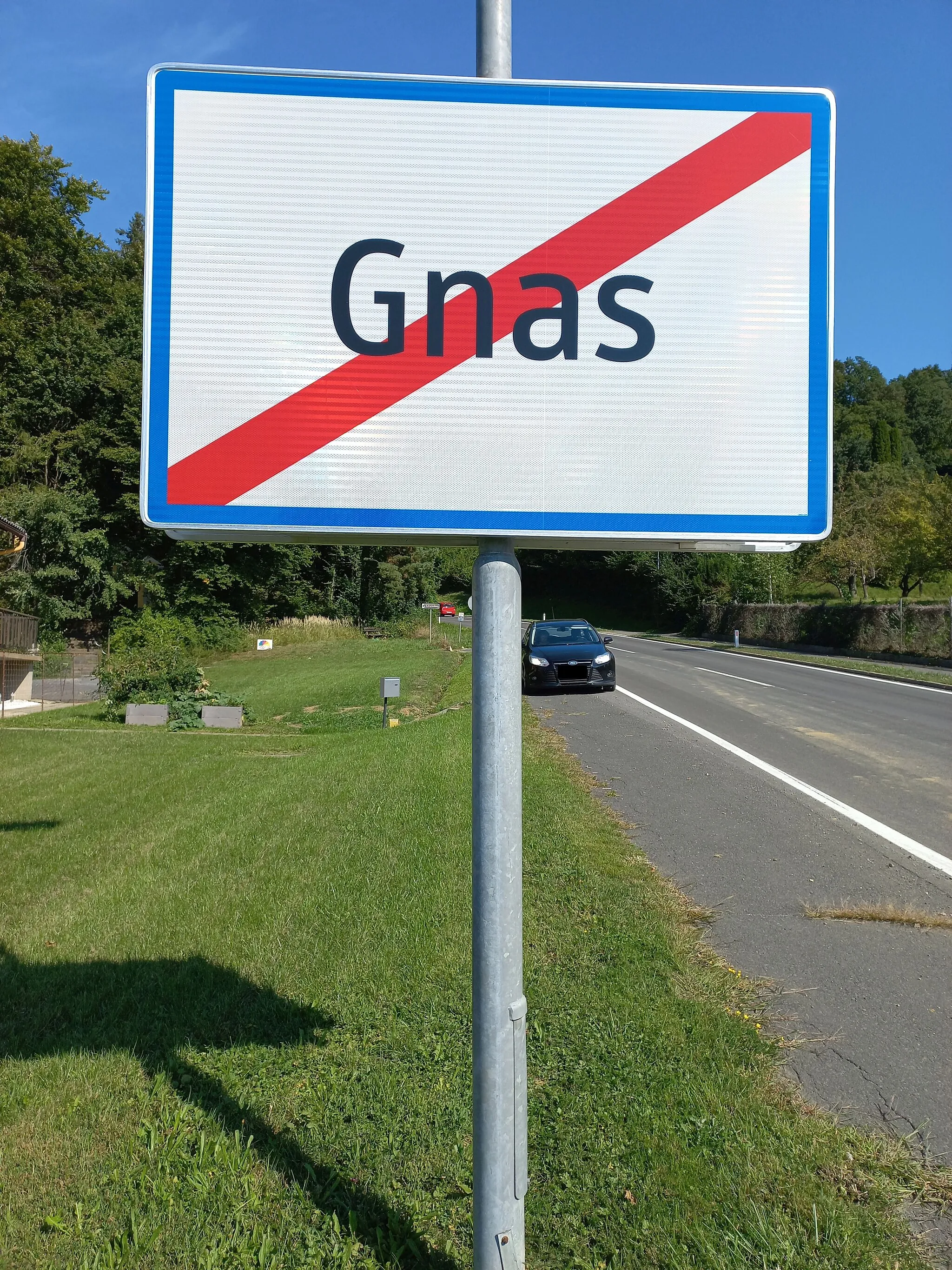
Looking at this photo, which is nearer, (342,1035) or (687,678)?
(342,1035)

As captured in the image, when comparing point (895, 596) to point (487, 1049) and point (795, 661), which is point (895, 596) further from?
point (487, 1049)

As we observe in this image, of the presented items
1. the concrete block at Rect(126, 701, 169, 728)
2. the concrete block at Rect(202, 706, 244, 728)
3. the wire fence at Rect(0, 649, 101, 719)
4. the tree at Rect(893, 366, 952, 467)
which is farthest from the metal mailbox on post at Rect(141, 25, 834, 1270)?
the tree at Rect(893, 366, 952, 467)

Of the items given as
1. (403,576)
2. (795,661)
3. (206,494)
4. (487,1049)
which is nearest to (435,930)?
(487,1049)

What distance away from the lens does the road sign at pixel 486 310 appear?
2031 mm

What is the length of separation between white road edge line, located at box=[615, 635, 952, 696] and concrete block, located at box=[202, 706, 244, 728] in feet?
47.0

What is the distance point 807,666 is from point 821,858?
69.1ft

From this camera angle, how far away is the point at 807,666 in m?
26.4

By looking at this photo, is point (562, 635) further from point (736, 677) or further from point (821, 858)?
point (821, 858)

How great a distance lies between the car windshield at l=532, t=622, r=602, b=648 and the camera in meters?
19.0

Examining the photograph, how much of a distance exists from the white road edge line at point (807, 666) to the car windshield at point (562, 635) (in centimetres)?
706

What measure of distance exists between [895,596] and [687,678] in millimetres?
40590

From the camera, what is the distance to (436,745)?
11367 mm

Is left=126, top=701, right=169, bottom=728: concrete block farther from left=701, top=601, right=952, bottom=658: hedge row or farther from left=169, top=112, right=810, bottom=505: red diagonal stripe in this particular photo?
left=701, top=601, right=952, bottom=658: hedge row

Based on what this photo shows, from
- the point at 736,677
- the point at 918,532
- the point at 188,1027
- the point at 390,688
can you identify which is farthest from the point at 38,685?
the point at 918,532
